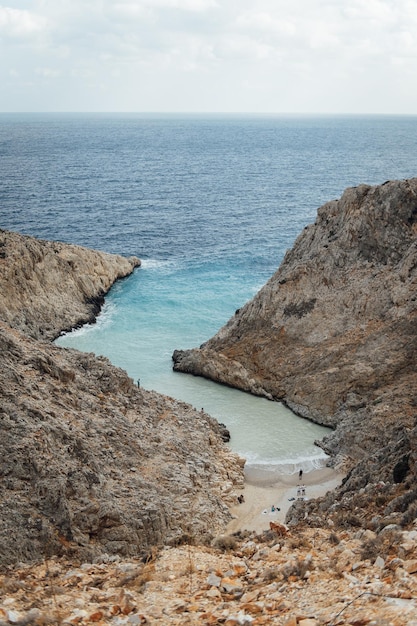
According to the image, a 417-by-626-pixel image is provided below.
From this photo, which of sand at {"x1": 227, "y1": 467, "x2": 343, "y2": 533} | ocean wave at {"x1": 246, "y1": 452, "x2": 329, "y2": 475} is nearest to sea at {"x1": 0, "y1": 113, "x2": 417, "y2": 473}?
ocean wave at {"x1": 246, "y1": 452, "x2": 329, "y2": 475}

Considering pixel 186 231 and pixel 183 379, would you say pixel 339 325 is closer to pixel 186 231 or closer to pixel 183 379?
pixel 183 379

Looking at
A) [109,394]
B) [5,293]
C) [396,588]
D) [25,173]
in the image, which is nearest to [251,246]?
[5,293]

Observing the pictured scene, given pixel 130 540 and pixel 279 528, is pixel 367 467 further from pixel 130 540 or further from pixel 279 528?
pixel 130 540

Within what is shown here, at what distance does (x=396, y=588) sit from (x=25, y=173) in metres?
136

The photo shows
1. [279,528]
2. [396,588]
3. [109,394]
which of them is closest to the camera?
[396,588]

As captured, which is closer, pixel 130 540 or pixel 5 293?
pixel 130 540

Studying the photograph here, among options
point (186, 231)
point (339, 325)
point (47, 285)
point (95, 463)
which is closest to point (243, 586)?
point (95, 463)

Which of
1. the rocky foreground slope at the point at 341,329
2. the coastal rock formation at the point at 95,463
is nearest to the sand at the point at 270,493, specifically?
the coastal rock formation at the point at 95,463

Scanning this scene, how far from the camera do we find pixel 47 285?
183 ft

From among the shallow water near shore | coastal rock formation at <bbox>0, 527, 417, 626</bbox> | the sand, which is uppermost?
coastal rock formation at <bbox>0, 527, 417, 626</bbox>

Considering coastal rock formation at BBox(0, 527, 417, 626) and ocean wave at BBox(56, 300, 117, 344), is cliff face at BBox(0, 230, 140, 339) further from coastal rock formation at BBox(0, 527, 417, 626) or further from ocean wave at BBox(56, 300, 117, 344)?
coastal rock formation at BBox(0, 527, 417, 626)

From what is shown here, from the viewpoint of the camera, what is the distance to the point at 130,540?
77.8 feet

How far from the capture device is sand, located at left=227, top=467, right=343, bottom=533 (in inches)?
1133

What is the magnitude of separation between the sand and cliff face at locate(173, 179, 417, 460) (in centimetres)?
292
